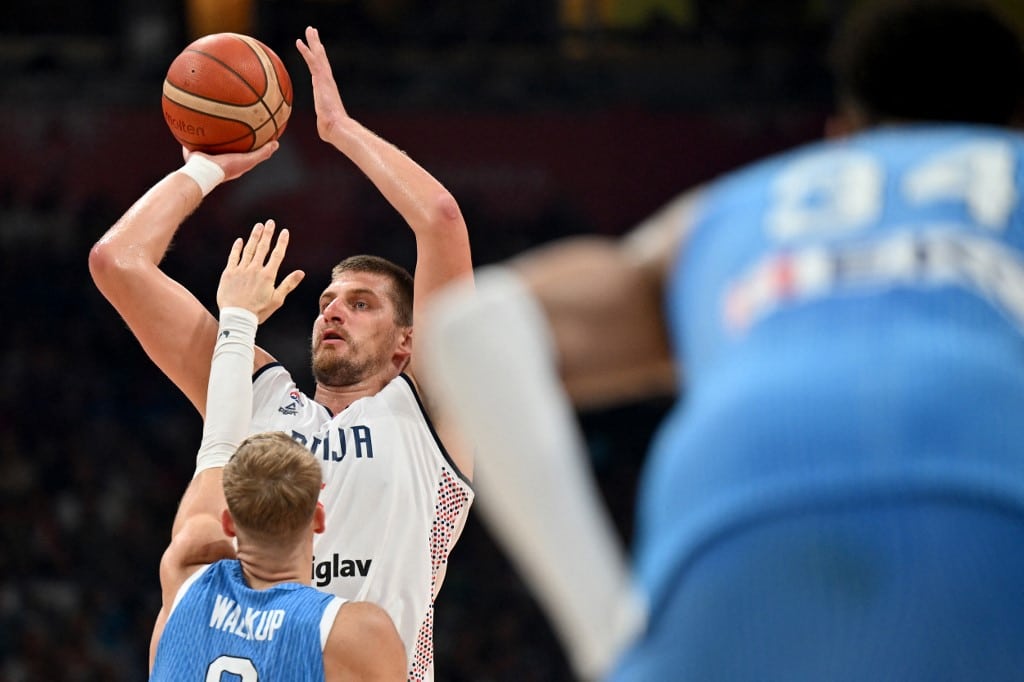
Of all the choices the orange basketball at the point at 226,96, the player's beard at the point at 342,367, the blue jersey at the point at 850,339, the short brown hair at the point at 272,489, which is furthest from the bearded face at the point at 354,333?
the blue jersey at the point at 850,339

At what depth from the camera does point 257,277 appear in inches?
172

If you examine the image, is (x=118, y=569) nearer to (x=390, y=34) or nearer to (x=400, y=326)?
(x=390, y=34)

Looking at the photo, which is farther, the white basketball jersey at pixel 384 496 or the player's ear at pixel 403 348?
the player's ear at pixel 403 348

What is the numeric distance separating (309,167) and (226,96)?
10.2 metres

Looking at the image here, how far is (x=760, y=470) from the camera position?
4.62 feet

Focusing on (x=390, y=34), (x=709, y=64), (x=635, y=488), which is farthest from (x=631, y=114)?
(x=635, y=488)

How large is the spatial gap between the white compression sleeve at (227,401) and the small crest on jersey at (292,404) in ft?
1.02

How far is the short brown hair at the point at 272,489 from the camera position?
3629 mm

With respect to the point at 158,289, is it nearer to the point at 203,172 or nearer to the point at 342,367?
the point at 203,172

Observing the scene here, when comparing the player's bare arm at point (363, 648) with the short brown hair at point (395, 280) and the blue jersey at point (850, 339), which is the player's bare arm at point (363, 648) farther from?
the blue jersey at point (850, 339)

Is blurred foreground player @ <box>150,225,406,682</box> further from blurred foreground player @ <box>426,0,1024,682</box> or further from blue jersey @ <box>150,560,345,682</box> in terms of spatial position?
blurred foreground player @ <box>426,0,1024,682</box>

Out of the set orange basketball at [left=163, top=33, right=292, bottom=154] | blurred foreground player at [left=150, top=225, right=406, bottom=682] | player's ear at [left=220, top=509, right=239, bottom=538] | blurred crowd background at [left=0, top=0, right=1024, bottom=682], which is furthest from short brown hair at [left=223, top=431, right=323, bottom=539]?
blurred crowd background at [left=0, top=0, right=1024, bottom=682]

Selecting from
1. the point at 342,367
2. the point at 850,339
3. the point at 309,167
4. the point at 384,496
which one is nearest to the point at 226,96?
the point at 342,367

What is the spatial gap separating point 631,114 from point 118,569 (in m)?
6.67
